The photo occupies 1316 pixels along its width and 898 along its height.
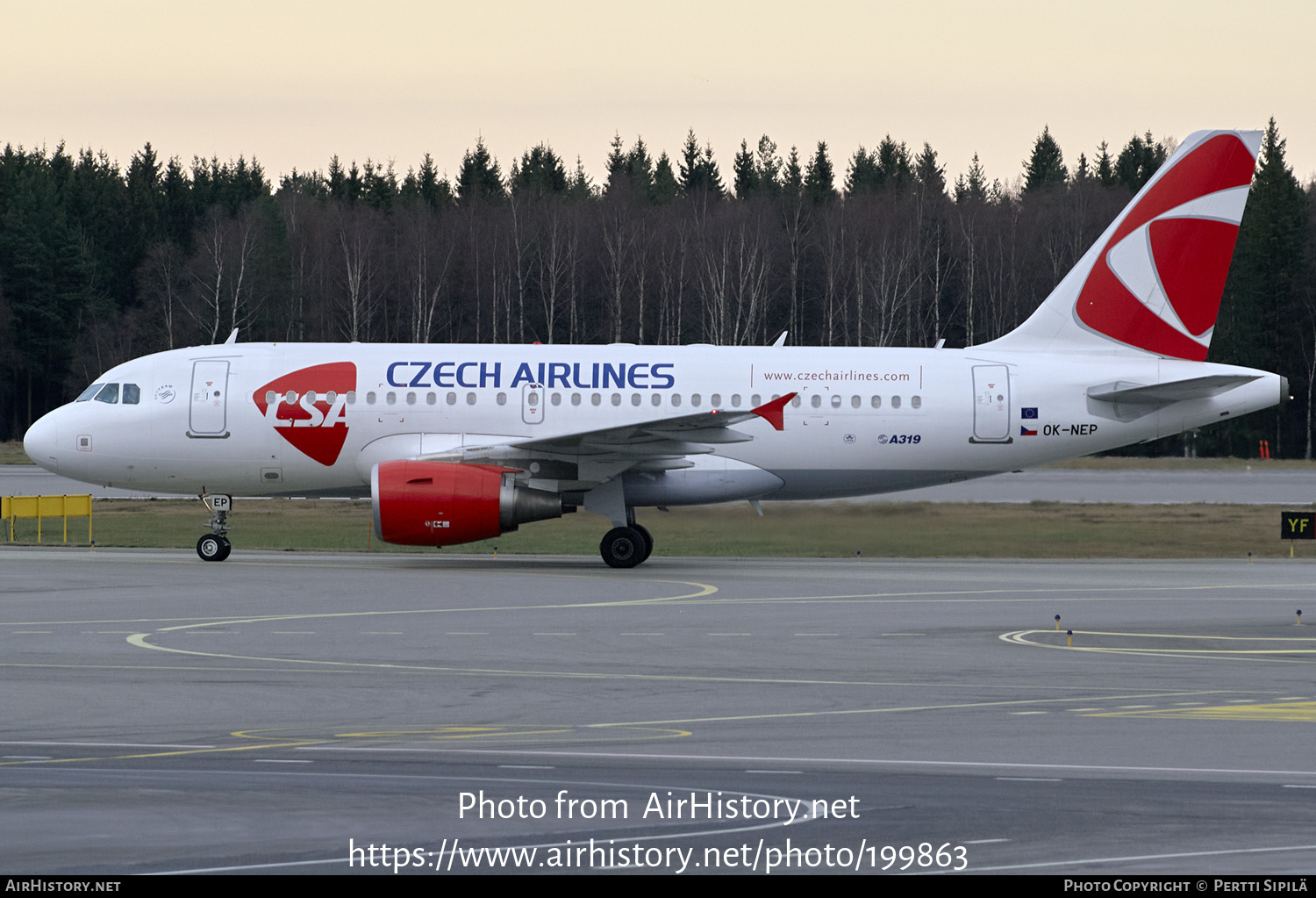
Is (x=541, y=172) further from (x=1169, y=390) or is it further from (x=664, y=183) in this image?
(x=1169, y=390)

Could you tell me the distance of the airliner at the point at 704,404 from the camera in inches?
1034

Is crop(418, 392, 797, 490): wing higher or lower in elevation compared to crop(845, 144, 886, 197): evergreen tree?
lower

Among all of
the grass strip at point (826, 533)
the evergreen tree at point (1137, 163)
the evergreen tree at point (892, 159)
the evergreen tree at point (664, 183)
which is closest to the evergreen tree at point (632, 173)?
the evergreen tree at point (664, 183)

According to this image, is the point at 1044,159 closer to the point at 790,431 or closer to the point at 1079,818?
the point at 790,431

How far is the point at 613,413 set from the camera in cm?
2677

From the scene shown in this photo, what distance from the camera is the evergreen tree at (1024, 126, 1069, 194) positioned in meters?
112

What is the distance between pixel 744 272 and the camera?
83438 millimetres

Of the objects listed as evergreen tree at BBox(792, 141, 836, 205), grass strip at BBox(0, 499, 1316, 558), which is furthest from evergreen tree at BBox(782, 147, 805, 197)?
grass strip at BBox(0, 499, 1316, 558)

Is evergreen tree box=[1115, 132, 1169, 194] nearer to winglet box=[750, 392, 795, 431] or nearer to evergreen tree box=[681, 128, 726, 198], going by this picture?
evergreen tree box=[681, 128, 726, 198]

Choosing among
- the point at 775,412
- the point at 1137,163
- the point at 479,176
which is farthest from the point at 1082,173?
the point at 775,412

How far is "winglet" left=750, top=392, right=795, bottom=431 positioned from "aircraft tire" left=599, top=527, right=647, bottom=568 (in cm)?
334

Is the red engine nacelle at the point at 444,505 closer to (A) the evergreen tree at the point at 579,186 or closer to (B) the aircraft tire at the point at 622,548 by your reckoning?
(B) the aircraft tire at the point at 622,548
